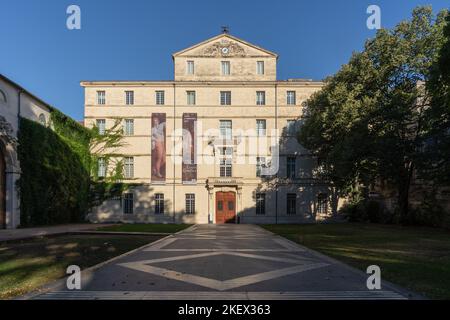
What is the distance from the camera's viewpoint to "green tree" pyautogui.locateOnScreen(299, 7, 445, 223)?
26.7 meters

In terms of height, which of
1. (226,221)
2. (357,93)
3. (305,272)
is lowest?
(226,221)

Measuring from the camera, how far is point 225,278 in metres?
8.88

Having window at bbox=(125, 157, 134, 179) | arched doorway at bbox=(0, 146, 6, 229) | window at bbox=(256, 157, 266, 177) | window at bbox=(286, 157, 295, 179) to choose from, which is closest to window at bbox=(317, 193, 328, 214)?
window at bbox=(286, 157, 295, 179)

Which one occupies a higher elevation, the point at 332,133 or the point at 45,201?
the point at 332,133

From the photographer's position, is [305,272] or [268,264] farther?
[268,264]

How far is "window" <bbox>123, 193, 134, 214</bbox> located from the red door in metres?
8.19

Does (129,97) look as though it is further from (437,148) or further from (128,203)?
(437,148)

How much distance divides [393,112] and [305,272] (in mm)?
19801

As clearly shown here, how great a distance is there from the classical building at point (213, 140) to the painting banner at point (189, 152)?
0.09 metres

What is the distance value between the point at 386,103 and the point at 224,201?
1707 cm

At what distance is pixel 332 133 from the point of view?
30609 millimetres

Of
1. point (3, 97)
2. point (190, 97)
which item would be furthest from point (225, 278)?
point (190, 97)
